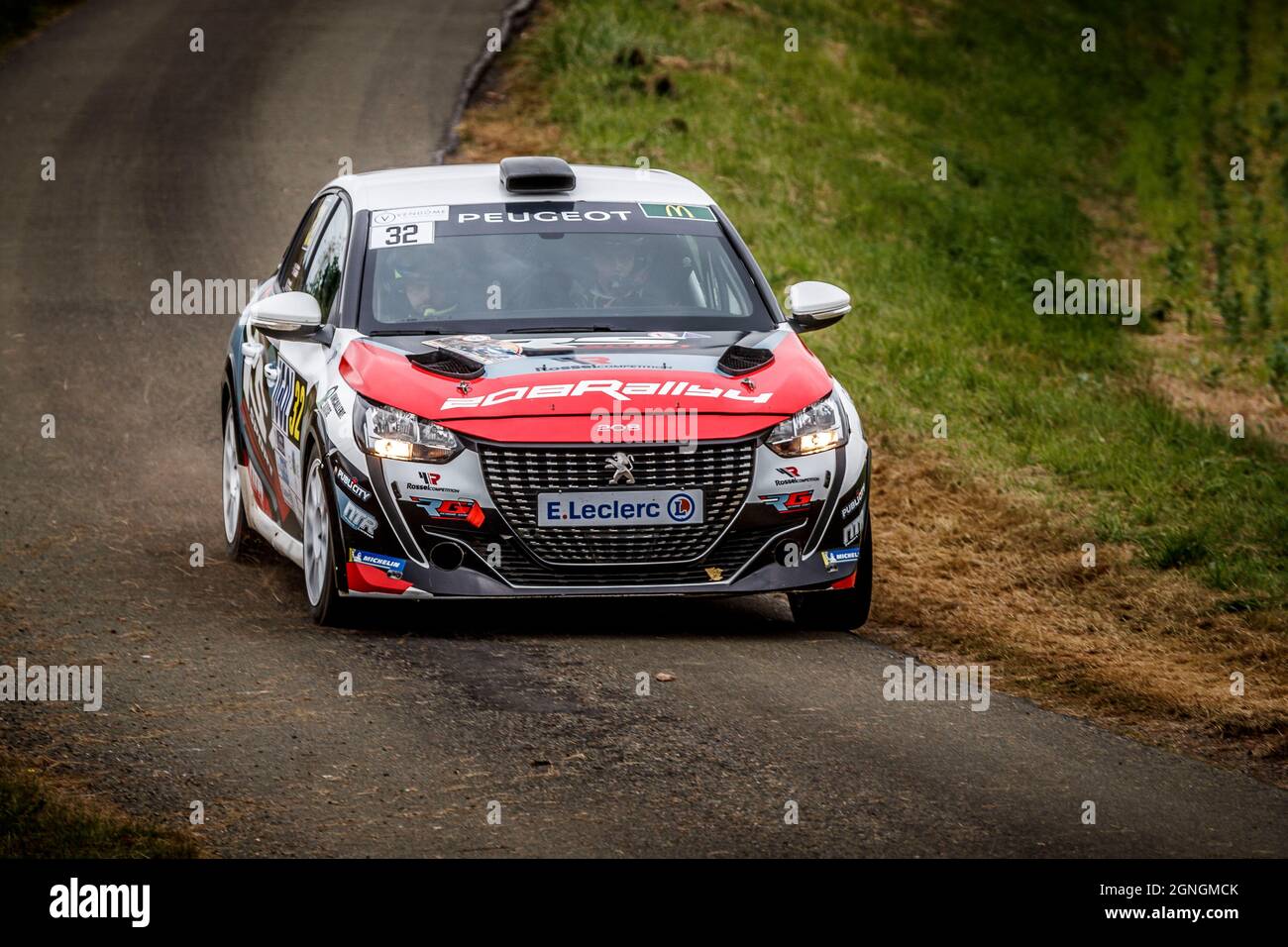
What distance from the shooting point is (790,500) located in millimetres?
7973

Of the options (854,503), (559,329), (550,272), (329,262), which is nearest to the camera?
(854,503)

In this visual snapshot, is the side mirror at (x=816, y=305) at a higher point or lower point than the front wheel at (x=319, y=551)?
higher

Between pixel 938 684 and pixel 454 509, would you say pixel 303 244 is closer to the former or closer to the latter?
pixel 454 509

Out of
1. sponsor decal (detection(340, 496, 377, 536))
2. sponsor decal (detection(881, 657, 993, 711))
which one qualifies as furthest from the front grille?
sponsor decal (detection(881, 657, 993, 711))

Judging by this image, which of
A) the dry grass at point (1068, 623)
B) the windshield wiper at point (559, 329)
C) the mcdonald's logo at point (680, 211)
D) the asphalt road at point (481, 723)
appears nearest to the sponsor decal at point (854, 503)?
the asphalt road at point (481, 723)

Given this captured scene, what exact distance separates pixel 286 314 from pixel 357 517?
1.18 m

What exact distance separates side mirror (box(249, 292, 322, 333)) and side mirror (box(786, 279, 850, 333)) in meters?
2.18

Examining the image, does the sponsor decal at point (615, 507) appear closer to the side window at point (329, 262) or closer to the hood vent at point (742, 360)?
the hood vent at point (742, 360)

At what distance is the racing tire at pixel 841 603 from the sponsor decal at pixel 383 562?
5.56ft

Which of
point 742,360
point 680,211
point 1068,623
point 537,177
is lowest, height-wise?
point 1068,623

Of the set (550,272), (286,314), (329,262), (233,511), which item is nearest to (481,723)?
(286,314)

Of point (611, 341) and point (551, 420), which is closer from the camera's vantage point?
point (551, 420)

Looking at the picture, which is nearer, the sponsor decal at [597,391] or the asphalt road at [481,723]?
the asphalt road at [481,723]

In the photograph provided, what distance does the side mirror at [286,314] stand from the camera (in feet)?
27.9
